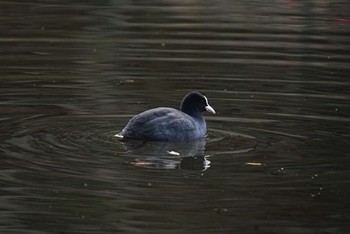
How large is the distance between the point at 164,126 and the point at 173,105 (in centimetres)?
235

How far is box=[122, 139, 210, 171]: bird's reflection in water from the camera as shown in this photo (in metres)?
12.3

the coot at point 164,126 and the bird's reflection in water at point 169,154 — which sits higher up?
the coot at point 164,126

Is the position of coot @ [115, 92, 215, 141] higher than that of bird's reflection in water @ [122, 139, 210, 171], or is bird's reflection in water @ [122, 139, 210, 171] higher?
coot @ [115, 92, 215, 141]

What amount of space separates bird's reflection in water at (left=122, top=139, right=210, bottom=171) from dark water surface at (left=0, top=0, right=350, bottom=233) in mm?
31

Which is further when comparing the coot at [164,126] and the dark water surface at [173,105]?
the coot at [164,126]

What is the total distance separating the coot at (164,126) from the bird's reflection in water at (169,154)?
0.07 metres

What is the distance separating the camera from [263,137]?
13695 millimetres

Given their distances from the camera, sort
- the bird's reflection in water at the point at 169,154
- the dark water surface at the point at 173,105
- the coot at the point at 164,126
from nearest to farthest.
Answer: the dark water surface at the point at 173,105 < the bird's reflection in water at the point at 169,154 < the coot at the point at 164,126

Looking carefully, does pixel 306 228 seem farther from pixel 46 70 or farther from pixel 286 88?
pixel 46 70

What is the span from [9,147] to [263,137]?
2830 mm

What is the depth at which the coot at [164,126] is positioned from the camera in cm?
1350

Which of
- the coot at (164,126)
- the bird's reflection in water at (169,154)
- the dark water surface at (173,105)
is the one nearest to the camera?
the dark water surface at (173,105)

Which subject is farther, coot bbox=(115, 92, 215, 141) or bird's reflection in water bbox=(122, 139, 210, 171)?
coot bbox=(115, 92, 215, 141)

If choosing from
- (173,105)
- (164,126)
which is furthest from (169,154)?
(173,105)
